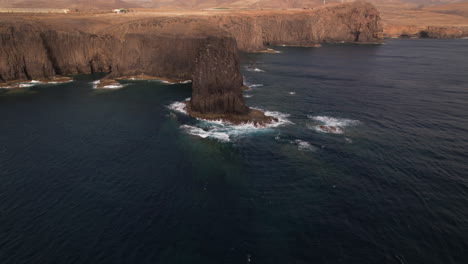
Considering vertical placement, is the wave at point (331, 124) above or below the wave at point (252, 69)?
below

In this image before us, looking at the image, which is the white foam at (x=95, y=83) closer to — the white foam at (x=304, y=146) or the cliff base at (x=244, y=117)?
the cliff base at (x=244, y=117)

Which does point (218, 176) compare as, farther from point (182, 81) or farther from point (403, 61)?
point (403, 61)

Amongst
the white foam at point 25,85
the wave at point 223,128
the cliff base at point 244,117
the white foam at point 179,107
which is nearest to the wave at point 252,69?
the white foam at point 179,107

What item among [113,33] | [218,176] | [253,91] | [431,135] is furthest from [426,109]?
[113,33]

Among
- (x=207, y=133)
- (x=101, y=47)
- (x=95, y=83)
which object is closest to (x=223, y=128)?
(x=207, y=133)

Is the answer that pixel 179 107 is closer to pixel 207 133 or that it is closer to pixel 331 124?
pixel 207 133

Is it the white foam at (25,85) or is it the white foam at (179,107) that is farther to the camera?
the white foam at (25,85)
